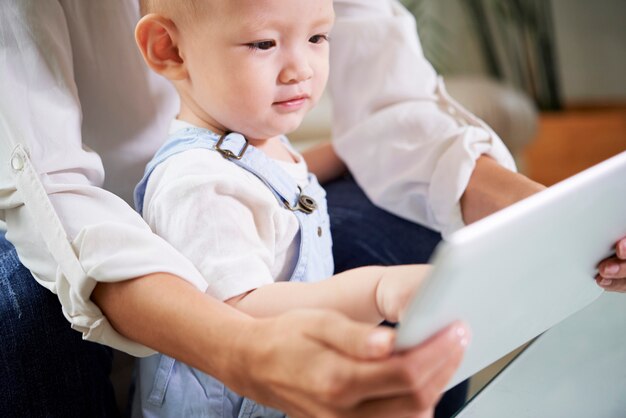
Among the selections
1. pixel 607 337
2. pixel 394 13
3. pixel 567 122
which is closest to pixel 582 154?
pixel 567 122

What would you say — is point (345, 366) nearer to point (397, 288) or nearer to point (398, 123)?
point (397, 288)

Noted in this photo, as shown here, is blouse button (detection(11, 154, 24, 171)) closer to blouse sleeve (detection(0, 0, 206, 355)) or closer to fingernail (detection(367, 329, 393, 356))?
blouse sleeve (detection(0, 0, 206, 355))

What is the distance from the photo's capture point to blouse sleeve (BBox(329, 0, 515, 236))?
2.58 ft

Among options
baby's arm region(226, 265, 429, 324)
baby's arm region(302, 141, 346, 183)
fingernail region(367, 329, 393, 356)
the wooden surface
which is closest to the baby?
baby's arm region(226, 265, 429, 324)

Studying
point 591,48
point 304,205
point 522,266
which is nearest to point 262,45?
point 304,205

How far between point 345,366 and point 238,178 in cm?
22

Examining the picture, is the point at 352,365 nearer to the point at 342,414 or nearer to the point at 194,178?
the point at 342,414

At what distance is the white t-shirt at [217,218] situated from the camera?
0.54m

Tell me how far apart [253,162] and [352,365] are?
0.26 metres

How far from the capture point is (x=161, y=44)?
61 centimetres

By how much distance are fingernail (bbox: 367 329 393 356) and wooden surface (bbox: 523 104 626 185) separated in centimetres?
220

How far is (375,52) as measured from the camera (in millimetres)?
901

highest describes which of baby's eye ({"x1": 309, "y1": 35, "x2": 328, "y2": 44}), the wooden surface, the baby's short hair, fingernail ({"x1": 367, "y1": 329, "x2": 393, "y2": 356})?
the baby's short hair

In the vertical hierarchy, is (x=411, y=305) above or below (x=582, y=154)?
above
